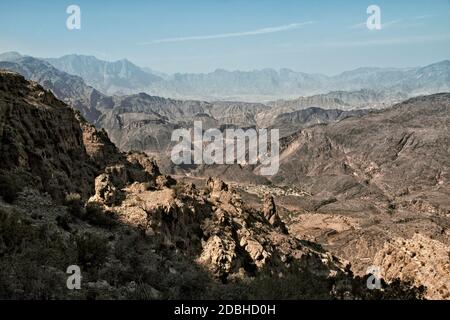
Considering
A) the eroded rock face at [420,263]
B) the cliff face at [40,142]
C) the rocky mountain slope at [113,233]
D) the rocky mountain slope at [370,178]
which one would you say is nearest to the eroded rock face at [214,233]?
the rocky mountain slope at [113,233]

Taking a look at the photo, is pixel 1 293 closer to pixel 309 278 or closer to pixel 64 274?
pixel 64 274

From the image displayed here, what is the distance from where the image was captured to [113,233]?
636 inches

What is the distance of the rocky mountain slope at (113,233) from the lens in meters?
10.9

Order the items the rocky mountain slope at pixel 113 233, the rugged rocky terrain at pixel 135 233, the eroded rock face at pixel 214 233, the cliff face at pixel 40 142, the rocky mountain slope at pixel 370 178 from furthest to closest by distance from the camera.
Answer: the rocky mountain slope at pixel 370 178, the cliff face at pixel 40 142, the eroded rock face at pixel 214 233, the rugged rocky terrain at pixel 135 233, the rocky mountain slope at pixel 113 233

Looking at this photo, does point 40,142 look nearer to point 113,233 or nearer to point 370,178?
point 113,233

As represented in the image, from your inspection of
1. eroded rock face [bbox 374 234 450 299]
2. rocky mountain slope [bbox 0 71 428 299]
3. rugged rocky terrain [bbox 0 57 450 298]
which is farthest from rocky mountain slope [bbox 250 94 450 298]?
eroded rock face [bbox 374 234 450 299]

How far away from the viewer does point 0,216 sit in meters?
12.9

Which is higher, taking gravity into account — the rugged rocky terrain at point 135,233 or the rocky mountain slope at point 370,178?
the rugged rocky terrain at point 135,233

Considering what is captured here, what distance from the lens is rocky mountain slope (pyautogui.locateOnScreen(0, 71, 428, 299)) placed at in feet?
35.8

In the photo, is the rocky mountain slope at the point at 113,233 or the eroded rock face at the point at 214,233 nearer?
the rocky mountain slope at the point at 113,233

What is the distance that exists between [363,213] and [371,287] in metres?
81.8

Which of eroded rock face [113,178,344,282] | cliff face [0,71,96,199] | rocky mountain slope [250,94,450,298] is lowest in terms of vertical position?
rocky mountain slope [250,94,450,298]

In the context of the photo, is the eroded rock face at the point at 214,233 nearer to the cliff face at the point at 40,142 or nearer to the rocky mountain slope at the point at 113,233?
the rocky mountain slope at the point at 113,233

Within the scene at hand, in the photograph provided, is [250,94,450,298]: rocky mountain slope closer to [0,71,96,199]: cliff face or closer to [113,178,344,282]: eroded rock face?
[113,178,344,282]: eroded rock face
